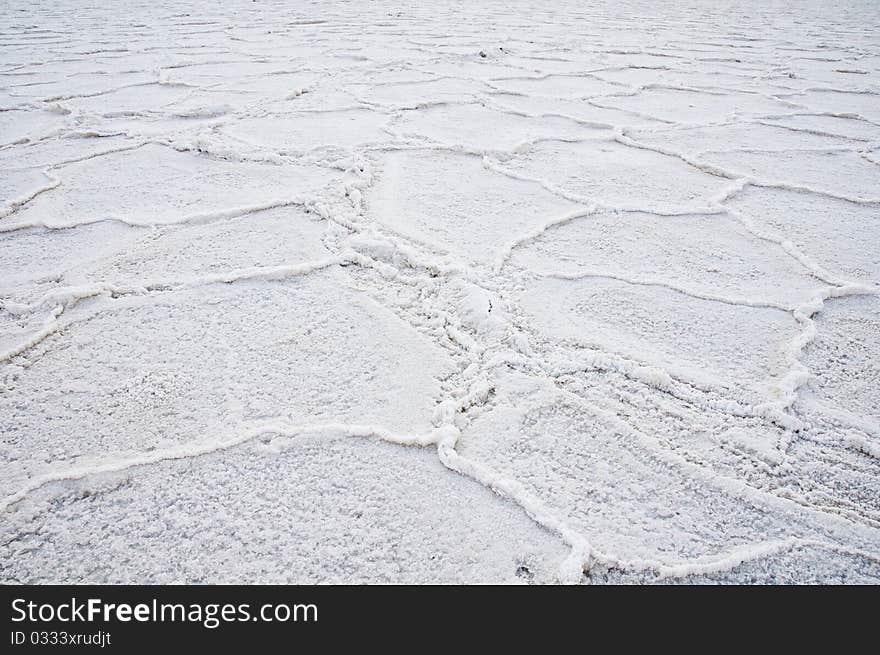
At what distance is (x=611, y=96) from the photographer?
2.80 m

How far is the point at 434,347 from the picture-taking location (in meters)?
1.01

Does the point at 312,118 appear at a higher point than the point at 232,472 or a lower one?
higher

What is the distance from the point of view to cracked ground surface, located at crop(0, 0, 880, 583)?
2.27ft

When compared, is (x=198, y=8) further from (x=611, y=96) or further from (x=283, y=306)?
(x=283, y=306)

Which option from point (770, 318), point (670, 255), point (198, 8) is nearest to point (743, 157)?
point (670, 255)

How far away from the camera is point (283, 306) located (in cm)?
111

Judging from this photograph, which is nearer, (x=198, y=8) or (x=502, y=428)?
(x=502, y=428)

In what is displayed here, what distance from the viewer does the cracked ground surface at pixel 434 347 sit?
2.27 ft

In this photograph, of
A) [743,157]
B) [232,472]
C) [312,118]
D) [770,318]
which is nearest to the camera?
[232,472]

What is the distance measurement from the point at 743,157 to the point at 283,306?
1.71m
